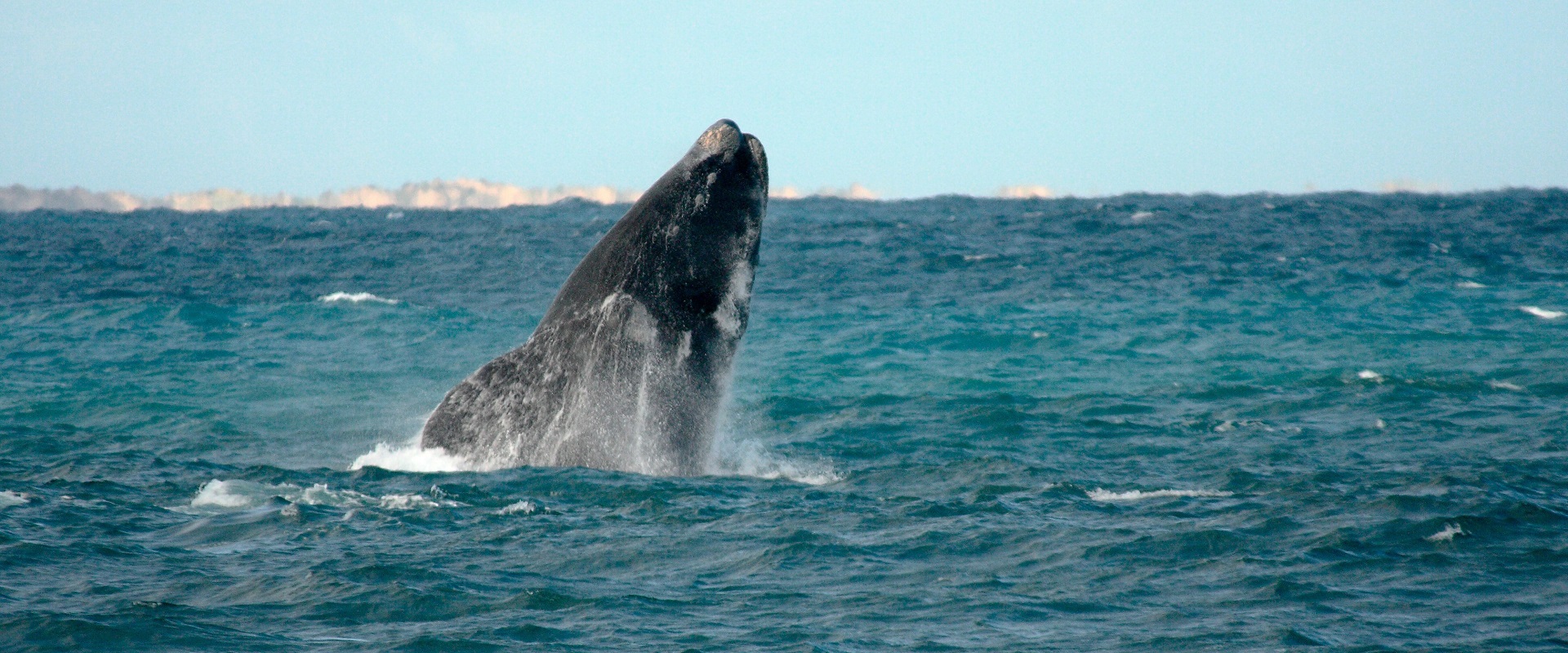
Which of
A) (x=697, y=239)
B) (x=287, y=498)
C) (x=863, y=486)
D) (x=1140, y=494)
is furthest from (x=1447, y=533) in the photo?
(x=287, y=498)

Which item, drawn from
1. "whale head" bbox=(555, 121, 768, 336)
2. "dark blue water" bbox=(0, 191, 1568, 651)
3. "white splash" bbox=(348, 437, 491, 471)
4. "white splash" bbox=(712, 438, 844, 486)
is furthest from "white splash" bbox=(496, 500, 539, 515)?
"white splash" bbox=(712, 438, 844, 486)

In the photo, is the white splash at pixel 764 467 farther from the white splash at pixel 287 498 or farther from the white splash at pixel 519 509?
the white splash at pixel 287 498

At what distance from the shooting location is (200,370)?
22.2 metres

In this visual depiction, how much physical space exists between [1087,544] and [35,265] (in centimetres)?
4304

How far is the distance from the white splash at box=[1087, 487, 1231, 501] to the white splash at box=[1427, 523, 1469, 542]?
68.7 inches

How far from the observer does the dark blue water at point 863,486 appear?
686 centimetres

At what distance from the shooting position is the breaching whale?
9.02 metres

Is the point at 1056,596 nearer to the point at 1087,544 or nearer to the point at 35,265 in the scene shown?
the point at 1087,544

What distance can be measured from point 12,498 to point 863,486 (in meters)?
6.42

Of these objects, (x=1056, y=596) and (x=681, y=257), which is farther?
(x=681, y=257)

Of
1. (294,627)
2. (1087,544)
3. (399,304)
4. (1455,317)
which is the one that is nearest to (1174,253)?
(1455,317)

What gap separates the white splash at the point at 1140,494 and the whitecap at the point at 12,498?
7921 mm

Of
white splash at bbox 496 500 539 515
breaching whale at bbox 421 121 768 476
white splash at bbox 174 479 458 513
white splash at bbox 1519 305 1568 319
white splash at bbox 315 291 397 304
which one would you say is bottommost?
white splash at bbox 174 479 458 513

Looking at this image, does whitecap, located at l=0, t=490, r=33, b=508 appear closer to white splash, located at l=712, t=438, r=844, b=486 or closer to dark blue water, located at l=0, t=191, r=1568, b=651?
dark blue water, located at l=0, t=191, r=1568, b=651
